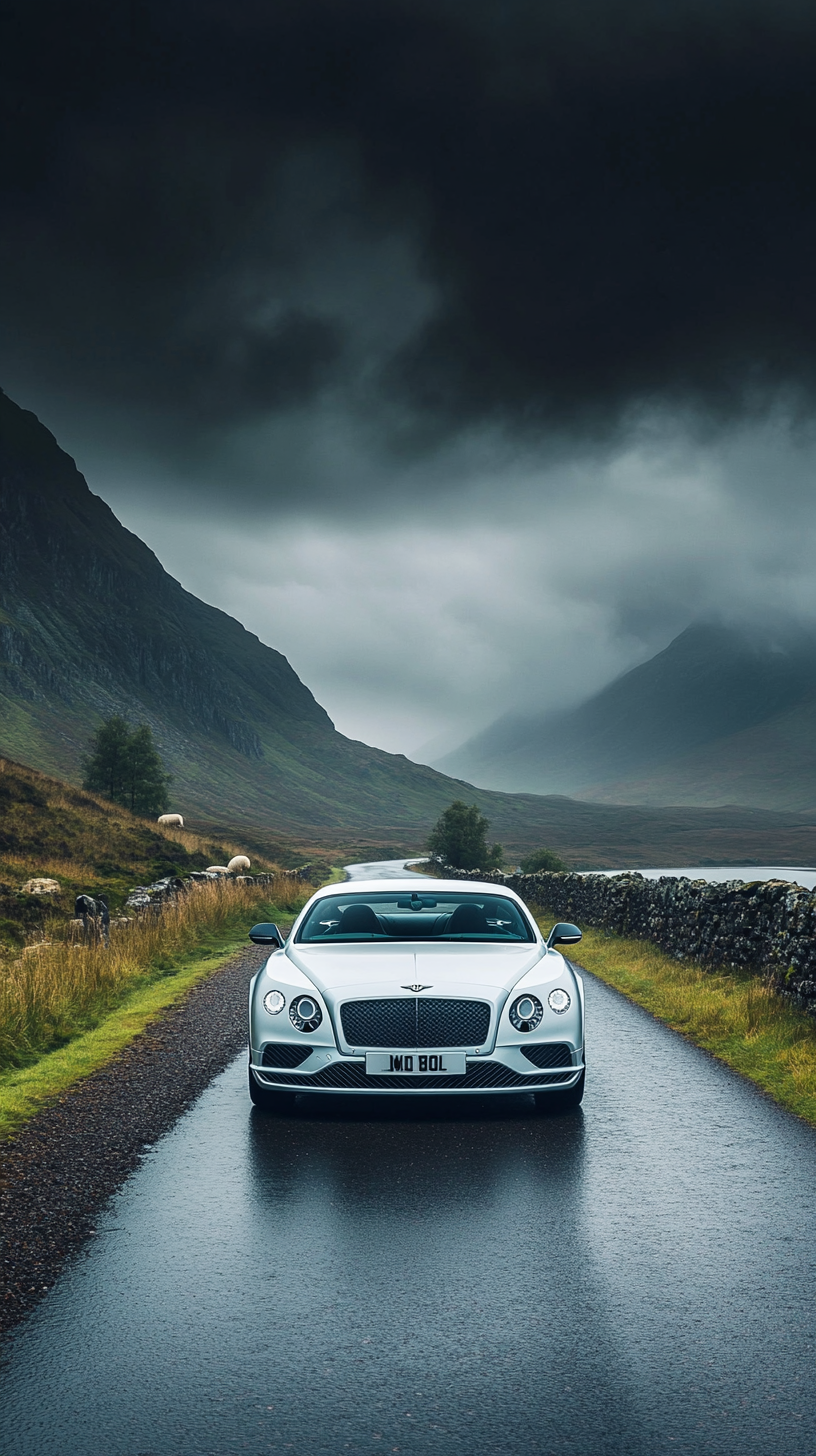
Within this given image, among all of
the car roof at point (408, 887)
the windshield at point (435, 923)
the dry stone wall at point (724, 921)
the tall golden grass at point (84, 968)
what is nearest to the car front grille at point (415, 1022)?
the windshield at point (435, 923)

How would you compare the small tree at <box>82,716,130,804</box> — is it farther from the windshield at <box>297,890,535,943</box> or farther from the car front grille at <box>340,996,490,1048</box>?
the car front grille at <box>340,996,490,1048</box>

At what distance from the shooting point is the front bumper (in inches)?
276

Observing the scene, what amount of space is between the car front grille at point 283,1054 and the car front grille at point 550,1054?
1479mm

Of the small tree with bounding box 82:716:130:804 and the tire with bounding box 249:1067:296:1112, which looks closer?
the tire with bounding box 249:1067:296:1112

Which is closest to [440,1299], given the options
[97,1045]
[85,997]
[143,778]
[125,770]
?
[97,1045]

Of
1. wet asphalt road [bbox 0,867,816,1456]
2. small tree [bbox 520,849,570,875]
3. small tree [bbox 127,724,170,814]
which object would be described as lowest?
wet asphalt road [bbox 0,867,816,1456]

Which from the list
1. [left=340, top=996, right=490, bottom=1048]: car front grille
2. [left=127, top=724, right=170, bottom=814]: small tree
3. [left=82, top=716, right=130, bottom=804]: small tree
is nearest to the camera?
[left=340, top=996, right=490, bottom=1048]: car front grille

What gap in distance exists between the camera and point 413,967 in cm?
754

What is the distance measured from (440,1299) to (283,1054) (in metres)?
3.03

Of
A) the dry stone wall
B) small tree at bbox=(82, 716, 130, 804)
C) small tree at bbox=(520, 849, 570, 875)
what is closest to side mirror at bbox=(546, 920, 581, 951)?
the dry stone wall

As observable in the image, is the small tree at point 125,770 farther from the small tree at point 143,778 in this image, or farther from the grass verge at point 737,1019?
the grass verge at point 737,1019

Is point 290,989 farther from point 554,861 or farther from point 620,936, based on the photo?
point 554,861

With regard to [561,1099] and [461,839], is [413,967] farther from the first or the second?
[461,839]

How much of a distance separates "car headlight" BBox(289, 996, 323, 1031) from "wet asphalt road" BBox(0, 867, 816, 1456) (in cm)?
72
